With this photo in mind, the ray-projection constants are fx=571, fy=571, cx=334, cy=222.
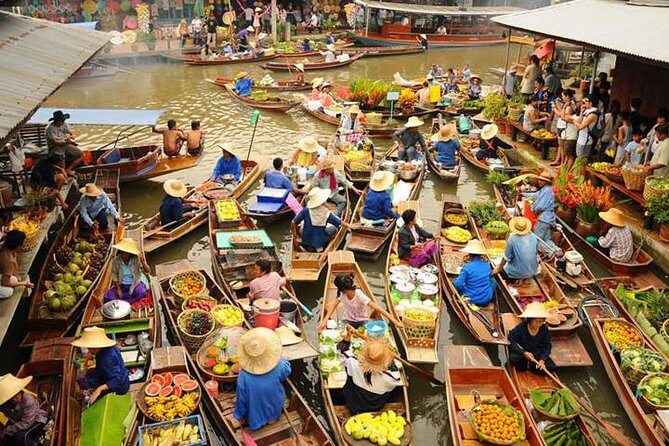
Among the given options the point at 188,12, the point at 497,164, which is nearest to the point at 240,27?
the point at 188,12

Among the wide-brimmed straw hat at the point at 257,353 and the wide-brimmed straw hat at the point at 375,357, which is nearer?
the wide-brimmed straw hat at the point at 257,353

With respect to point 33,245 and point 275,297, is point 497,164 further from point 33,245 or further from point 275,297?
point 33,245

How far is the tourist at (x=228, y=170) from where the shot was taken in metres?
13.5

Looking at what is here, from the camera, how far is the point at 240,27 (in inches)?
1357

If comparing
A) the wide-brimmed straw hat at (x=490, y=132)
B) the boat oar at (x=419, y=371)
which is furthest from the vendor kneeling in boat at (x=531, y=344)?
the wide-brimmed straw hat at (x=490, y=132)

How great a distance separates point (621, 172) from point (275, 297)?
753 centimetres

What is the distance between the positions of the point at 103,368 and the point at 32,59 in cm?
552

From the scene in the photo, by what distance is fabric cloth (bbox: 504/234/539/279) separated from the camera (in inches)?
368

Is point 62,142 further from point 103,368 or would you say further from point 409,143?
point 409,143

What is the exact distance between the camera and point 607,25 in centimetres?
1323

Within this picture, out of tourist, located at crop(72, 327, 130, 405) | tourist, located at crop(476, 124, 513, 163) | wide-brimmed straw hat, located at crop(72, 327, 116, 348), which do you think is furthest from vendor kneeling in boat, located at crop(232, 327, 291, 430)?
tourist, located at crop(476, 124, 513, 163)

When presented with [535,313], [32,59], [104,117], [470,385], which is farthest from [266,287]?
[104,117]

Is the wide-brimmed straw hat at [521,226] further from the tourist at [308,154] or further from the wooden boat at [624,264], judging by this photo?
the tourist at [308,154]

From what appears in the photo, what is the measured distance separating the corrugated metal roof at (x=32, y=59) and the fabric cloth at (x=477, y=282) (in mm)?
6554
